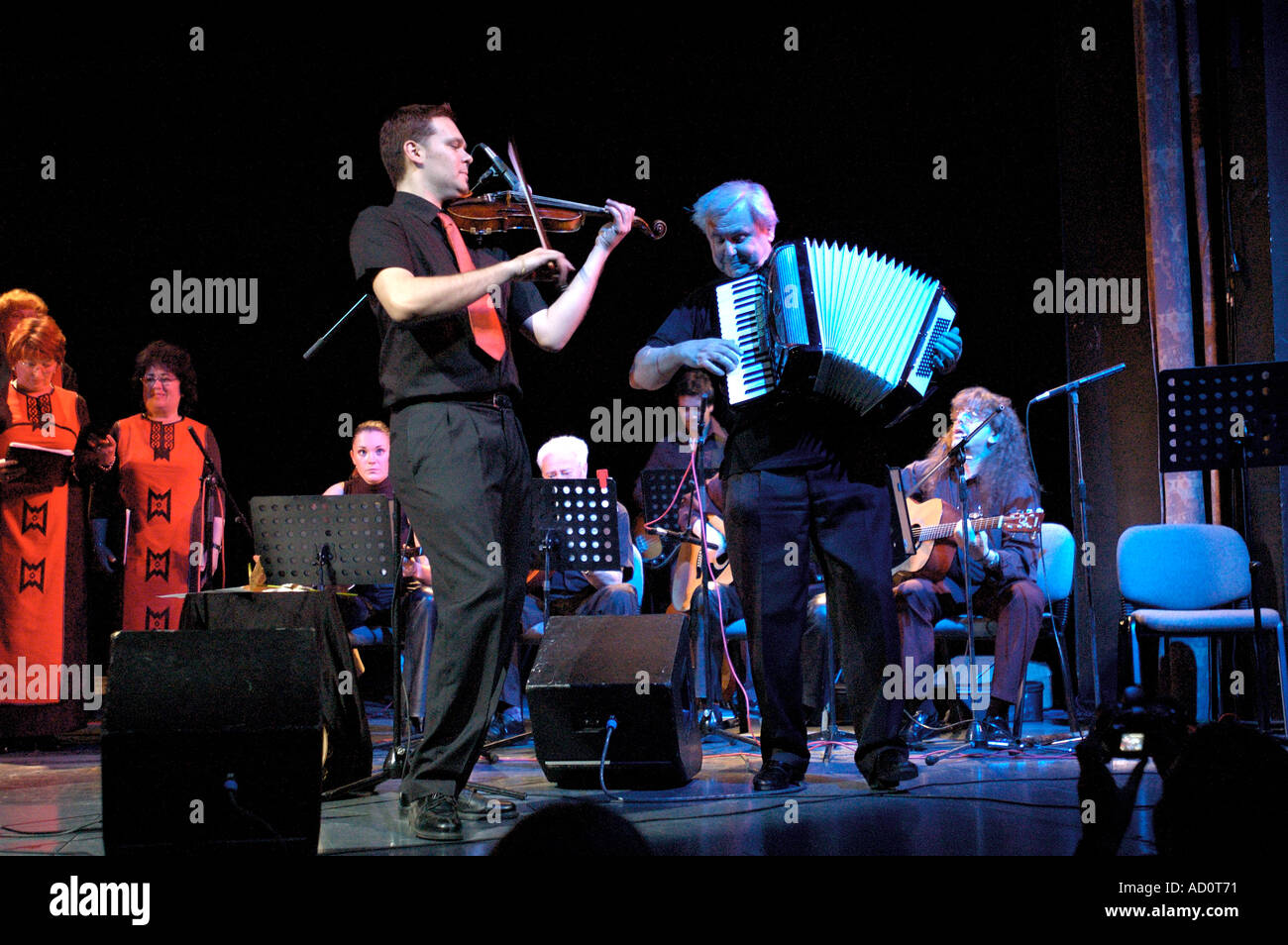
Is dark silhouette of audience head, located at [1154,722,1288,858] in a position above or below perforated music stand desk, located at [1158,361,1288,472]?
below

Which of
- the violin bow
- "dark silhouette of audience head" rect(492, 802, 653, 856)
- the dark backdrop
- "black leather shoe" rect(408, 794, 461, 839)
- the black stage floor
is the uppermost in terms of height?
the dark backdrop

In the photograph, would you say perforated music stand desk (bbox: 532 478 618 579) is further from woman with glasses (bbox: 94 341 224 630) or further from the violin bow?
woman with glasses (bbox: 94 341 224 630)

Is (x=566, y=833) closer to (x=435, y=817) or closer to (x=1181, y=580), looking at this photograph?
(x=435, y=817)

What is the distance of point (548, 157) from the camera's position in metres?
7.08

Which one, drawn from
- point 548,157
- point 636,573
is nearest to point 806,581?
point 636,573

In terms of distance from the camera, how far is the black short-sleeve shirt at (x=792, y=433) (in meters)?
3.35

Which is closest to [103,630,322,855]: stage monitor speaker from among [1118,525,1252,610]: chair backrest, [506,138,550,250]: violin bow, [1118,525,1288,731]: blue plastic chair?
[506,138,550,250]: violin bow

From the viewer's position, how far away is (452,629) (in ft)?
9.07

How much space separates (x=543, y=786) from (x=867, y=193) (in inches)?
181

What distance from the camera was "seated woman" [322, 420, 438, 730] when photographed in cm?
529

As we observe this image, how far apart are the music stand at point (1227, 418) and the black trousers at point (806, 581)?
161cm

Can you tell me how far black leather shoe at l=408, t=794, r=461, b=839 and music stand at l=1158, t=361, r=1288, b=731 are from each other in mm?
3087
